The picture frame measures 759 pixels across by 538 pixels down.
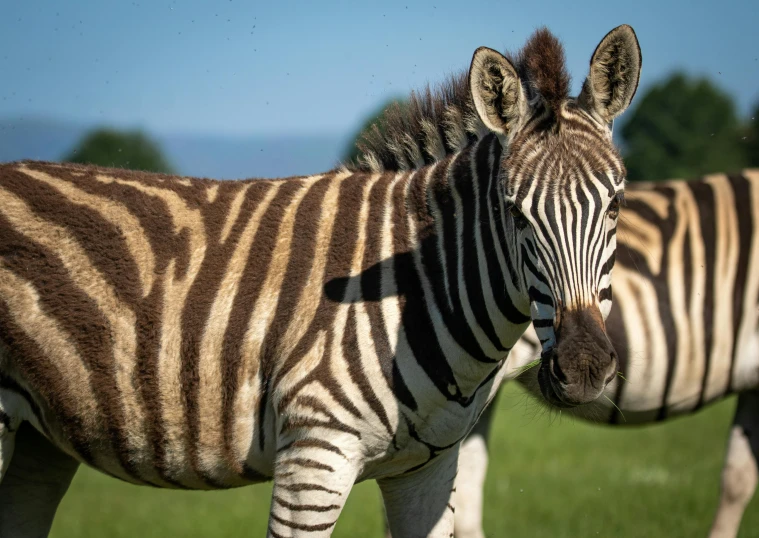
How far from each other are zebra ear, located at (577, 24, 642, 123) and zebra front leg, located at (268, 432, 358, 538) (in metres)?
2.07

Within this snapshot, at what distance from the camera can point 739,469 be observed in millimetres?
7031

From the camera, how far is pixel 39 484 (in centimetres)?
530

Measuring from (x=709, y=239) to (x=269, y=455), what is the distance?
14.0ft

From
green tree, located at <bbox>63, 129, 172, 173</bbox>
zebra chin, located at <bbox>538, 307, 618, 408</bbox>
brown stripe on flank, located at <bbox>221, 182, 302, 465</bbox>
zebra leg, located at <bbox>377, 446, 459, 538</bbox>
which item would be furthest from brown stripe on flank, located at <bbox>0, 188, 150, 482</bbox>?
green tree, located at <bbox>63, 129, 172, 173</bbox>

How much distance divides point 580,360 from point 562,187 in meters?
0.79

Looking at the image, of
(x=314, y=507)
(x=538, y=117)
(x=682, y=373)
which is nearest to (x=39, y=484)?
(x=314, y=507)

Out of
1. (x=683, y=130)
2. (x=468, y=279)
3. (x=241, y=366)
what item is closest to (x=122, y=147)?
(x=683, y=130)

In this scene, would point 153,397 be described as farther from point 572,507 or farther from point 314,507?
point 572,507

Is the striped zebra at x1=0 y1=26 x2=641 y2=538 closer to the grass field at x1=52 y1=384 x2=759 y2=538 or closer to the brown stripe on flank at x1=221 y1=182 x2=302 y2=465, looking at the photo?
the brown stripe on flank at x1=221 y1=182 x2=302 y2=465

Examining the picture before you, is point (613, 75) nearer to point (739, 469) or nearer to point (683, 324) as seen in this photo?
point (683, 324)

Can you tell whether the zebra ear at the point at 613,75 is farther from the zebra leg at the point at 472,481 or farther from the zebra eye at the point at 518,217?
the zebra leg at the point at 472,481

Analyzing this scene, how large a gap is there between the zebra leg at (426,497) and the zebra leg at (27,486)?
2.20 meters

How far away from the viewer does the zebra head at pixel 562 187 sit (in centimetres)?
356

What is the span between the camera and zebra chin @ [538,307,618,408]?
137 inches
